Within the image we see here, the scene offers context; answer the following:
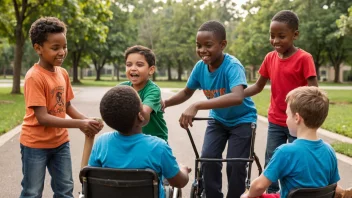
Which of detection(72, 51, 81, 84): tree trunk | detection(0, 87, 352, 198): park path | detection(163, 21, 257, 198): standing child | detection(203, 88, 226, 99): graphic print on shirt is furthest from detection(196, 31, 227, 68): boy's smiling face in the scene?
detection(72, 51, 81, 84): tree trunk

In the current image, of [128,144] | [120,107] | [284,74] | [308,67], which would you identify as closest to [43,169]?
[128,144]

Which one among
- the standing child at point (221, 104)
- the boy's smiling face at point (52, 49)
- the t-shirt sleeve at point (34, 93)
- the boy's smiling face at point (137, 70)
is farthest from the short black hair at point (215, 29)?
the t-shirt sleeve at point (34, 93)

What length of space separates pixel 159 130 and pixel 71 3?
14624mm

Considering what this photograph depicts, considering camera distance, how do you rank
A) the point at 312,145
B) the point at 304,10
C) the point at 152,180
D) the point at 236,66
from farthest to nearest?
the point at 304,10 < the point at 236,66 < the point at 312,145 < the point at 152,180

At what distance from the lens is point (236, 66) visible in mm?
3633

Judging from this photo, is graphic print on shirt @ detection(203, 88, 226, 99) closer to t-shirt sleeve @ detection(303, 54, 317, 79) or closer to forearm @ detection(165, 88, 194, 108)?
forearm @ detection(165, 88, 194, 108)

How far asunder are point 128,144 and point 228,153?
144 cm

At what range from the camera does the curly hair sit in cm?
254

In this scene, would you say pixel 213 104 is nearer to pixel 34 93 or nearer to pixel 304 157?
pixel 304 157

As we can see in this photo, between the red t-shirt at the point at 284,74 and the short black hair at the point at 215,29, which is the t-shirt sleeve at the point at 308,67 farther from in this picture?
the short black hair at the point at 215,29

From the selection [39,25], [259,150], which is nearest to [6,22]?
[259,150]

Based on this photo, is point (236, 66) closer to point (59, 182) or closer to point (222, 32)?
point (222, 32)

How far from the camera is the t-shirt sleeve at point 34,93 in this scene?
320 centimetres

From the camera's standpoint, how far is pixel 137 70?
11.0 feet
